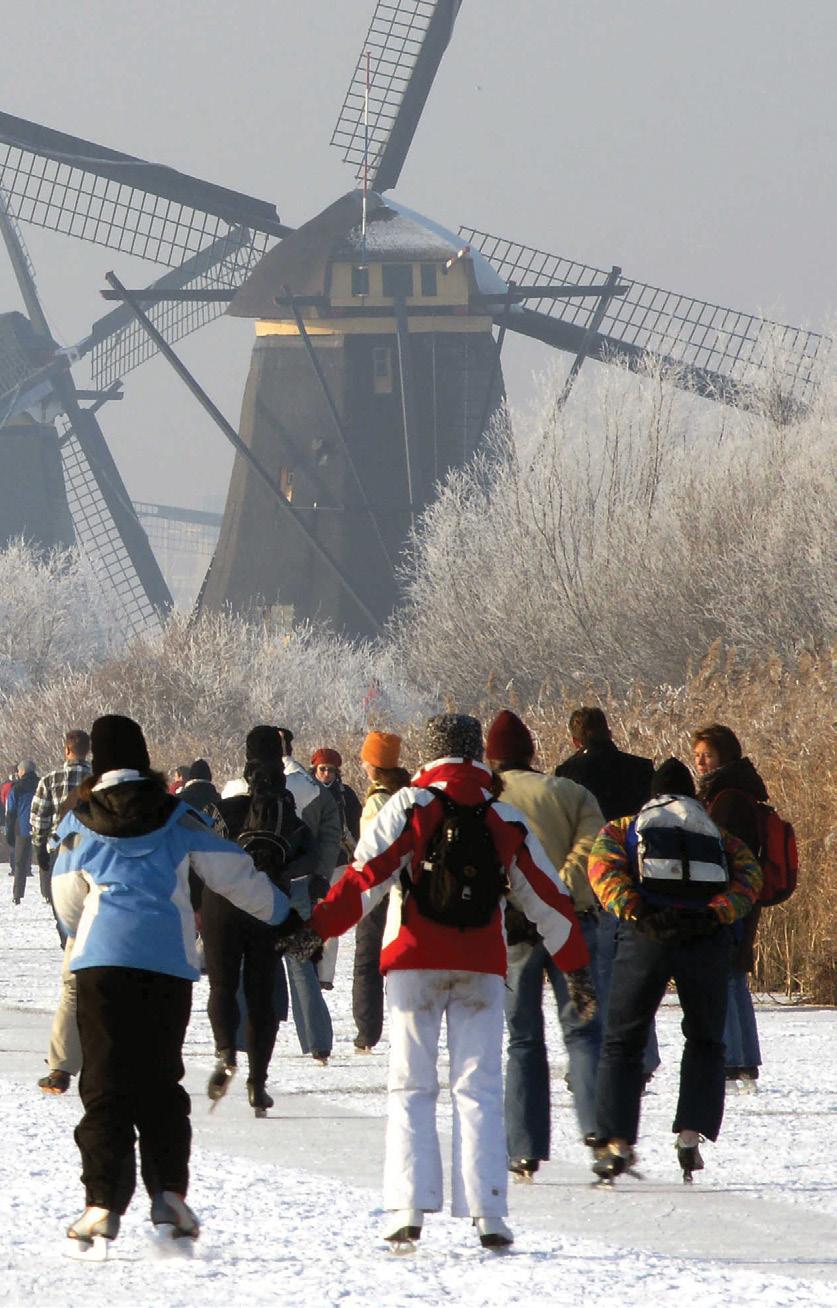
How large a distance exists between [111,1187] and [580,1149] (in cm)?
280

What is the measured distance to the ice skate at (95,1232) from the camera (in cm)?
618

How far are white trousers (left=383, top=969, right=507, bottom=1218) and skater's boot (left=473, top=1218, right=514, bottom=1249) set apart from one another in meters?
0.03

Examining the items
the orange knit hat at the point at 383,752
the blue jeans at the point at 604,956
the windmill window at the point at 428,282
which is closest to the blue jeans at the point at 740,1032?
the blue jeans at the point at 604,956

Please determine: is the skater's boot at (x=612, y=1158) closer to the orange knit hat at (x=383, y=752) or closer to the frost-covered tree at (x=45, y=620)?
the orange knit hat at (x=383, y=752)

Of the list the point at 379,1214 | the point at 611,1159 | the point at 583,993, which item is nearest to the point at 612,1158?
the point at 611,1159

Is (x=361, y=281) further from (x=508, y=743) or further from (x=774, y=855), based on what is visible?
(x=508, y=743)

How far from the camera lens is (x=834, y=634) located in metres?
32.7

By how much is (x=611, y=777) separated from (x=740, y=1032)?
1564 millimetres

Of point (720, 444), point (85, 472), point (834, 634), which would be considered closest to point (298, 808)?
point (834, 634)

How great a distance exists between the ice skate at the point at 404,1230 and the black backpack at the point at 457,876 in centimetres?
79

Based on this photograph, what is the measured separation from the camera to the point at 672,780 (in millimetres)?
7871

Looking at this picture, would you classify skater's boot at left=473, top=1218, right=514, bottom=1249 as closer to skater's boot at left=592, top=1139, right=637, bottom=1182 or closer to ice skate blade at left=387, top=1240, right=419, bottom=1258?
ice skate blade at left=387, top=1240, right=419, bottom=1258

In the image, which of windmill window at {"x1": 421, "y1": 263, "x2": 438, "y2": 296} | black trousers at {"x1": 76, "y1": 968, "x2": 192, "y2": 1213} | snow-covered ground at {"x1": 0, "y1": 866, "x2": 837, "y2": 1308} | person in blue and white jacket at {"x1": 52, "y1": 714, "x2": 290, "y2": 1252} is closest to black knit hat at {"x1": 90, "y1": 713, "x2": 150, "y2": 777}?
person in blue and white jacket at {"x1": 52, "y1": 714, "x2": 290, "y2": 1252}

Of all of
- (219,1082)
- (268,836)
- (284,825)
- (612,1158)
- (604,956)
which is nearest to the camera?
(612,1158)
